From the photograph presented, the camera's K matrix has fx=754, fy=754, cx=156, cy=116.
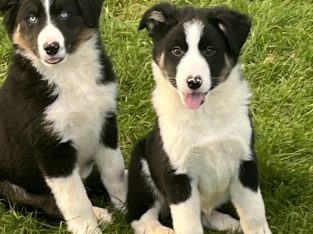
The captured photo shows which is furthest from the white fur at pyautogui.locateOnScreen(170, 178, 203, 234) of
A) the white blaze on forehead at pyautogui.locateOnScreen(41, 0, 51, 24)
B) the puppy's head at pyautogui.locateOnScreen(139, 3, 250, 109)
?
the white blaze on forehead at pyautogui.locateOnScreen(41, 0, 51, 24)

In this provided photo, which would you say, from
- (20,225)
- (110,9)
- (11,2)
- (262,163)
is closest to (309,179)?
(262,163)

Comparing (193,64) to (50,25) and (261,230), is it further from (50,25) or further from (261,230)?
(261,230)

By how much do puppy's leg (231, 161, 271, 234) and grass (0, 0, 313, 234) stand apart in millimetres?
313

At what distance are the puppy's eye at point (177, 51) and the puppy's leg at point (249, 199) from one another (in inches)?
33.8

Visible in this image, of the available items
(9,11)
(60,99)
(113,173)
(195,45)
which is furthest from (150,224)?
(9,11)

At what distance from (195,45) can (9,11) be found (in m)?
1.40

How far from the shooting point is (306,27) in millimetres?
7375

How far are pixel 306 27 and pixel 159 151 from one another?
10.1ft

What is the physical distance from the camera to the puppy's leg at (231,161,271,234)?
4.88m

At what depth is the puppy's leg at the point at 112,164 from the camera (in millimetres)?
5469

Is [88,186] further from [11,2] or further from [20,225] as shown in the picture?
[11,2]

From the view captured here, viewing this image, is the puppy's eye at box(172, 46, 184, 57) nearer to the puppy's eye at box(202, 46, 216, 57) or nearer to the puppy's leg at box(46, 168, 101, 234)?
the puppy's eye at box(202, 46, 216, 57)

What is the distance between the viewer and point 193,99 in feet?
15.0

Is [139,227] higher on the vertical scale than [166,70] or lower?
lower
